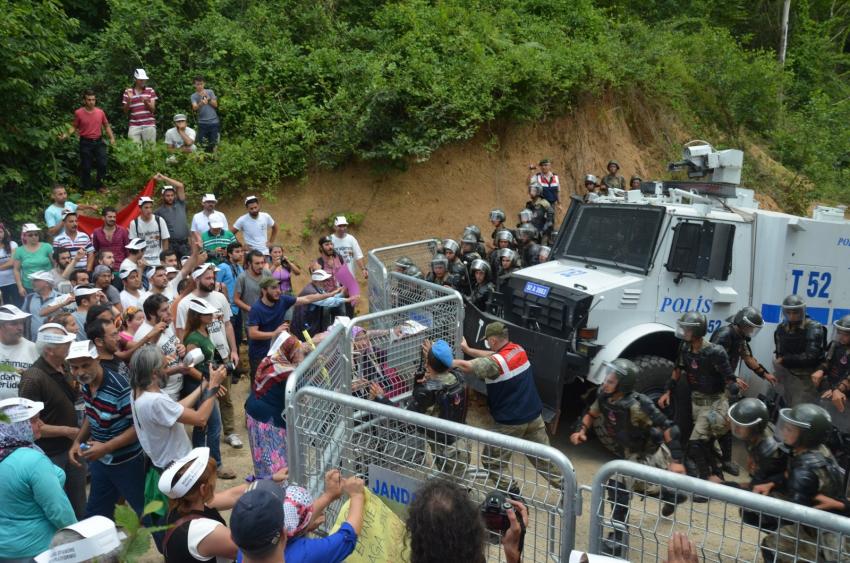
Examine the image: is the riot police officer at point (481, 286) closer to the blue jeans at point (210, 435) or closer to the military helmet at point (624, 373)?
the military helmet at point (624, 373)

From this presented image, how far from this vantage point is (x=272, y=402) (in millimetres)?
5473

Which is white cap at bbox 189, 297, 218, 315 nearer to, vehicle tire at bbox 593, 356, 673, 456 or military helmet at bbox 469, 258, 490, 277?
military helmet at bbox 469, 258, 490, 277

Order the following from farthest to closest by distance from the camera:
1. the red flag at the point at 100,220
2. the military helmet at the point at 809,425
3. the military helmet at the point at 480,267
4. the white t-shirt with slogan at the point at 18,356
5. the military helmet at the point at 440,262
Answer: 1. the red flag at the point at 100,220
2. the military helmet at the point at 440,262
3. the military helmet at the point at 480,267
4. the white t-shirt with slogan at the point at 18,356
5. the military helmet at the point at 809,425

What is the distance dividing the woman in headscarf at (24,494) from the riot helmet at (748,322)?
20.2ft

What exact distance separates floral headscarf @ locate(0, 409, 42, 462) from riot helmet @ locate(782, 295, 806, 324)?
22.7 ft

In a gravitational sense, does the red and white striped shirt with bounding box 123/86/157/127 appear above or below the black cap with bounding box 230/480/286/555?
above

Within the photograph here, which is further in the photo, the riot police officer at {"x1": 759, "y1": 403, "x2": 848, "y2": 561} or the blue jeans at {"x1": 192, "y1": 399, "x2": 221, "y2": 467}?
the blue jeans at {"x1": 192, "y1": 399, "x2": 221, "y2": 467}

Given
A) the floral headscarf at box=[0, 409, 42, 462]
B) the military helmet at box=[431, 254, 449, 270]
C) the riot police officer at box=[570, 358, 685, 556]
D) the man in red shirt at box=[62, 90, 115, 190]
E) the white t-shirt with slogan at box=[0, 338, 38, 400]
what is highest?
the man in red shirt at box=[62, 90, 115, 190]

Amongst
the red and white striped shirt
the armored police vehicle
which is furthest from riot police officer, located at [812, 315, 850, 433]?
the red and white striped shirt

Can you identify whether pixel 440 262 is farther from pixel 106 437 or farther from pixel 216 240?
pixel 106 437

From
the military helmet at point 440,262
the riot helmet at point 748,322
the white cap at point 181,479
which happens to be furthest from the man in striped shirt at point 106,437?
the riot helmet at point 748,322

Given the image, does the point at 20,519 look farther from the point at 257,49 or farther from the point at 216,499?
the point at 257,49

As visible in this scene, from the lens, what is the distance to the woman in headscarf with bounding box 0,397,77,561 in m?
3.73

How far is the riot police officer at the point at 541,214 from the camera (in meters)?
12.5
